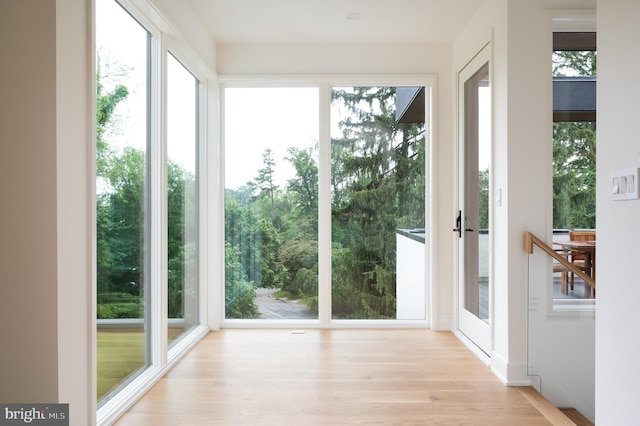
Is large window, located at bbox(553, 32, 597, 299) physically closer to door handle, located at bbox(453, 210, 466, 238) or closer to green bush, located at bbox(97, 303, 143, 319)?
door handle, located at bbox(453, 210, 466, 238)

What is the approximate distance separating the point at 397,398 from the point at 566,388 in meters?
1.12

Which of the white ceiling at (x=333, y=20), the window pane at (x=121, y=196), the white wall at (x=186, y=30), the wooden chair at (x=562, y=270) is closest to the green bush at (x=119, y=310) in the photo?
the window pane at (x=121, y=196)

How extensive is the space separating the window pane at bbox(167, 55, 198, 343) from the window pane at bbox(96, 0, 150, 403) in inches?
17.0

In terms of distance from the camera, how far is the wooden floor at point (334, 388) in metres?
2.49

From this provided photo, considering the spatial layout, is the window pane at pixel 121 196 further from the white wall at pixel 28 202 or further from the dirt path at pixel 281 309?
the dirt path at pixel 281 309

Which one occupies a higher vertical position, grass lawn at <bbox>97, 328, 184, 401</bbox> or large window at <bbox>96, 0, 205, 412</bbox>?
large window at <bbox>96, 0, 205, 412</bbox>

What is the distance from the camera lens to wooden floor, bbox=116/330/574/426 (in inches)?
97.9

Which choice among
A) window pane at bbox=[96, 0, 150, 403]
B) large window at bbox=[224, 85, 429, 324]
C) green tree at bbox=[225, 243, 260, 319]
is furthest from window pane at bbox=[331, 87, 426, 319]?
window pane at bbox=[96, 0, 150, 403]

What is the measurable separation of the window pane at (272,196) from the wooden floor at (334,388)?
2.20 ft

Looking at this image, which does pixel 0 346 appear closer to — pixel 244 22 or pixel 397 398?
pixel 397 398

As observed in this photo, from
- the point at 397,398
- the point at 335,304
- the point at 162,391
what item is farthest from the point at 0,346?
the point at 335,304

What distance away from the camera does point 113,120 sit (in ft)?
8.35

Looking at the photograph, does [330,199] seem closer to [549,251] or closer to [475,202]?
[475,202]

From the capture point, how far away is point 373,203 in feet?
14.8
